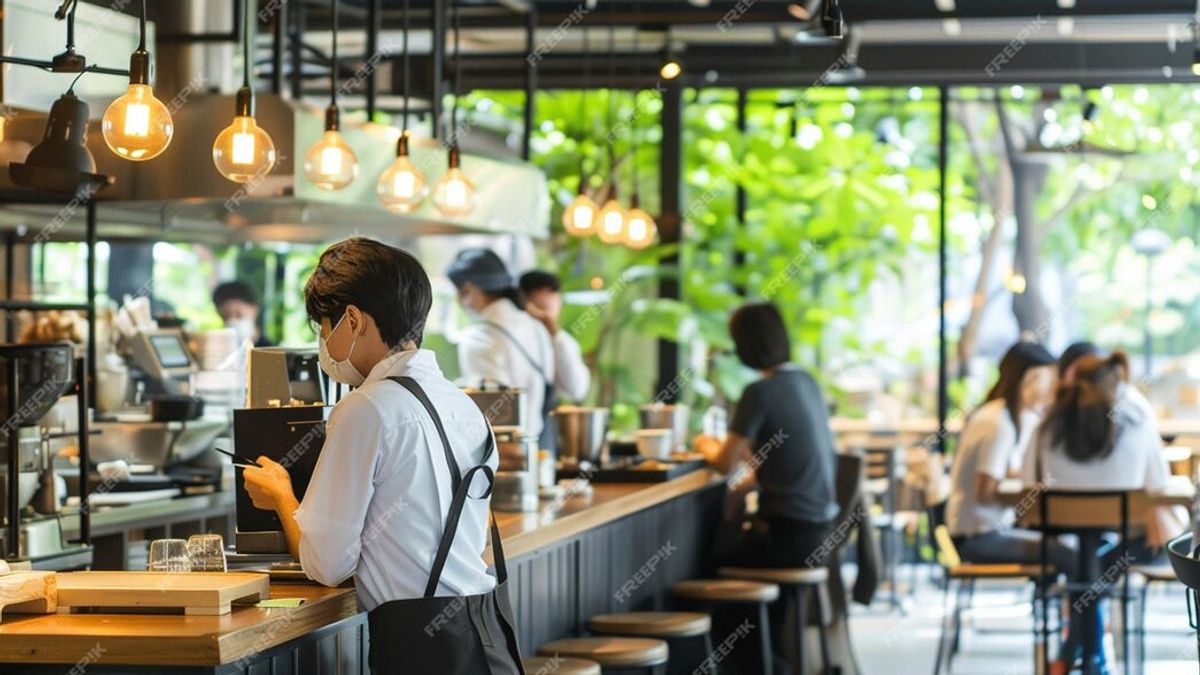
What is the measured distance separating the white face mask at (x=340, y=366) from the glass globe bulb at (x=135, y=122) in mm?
793

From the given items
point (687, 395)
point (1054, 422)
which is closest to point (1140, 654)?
point (1054, 422)

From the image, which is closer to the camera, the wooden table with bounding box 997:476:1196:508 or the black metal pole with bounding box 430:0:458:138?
the wooden table with bounding box 997:476:1196:508

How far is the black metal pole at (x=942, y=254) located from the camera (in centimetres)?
1147

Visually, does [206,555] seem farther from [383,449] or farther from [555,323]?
[555,323]

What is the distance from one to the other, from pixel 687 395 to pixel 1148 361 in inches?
122

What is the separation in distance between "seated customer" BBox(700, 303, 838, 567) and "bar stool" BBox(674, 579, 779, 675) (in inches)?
10.4

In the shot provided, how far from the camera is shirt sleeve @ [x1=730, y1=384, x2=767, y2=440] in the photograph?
22.6 ft

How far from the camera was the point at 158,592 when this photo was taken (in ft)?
10.3

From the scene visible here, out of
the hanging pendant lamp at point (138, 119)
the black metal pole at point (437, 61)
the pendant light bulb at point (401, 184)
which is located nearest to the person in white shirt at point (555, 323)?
the black metal pole at point (437, 61)

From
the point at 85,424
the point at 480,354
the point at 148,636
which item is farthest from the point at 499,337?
the point at 148,636

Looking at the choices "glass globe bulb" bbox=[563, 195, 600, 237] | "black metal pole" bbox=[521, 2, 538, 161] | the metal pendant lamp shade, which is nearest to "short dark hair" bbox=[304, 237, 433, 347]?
the metal pendant lamp shade

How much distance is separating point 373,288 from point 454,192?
10.1 ft

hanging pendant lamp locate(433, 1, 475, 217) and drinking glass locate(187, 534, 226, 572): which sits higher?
hanging pendant lamp locate(433, 1, 475, 217)

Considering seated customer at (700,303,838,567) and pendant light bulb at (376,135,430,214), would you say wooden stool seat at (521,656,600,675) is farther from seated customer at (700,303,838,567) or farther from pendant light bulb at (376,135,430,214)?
seated customer at (700,303,838,567)
